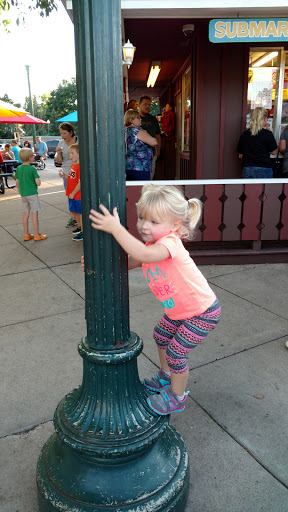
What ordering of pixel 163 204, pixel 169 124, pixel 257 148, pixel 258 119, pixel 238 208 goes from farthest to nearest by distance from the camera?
pixel 169 124 → pixel 257 148 → pixel 258 119 → pixel 238 208 → pixel 163 204

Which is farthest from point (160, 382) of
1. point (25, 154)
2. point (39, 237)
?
point (39, 237)

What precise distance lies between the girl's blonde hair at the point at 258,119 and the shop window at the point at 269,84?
3.11 ft

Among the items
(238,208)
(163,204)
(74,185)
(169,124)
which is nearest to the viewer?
(163,204)

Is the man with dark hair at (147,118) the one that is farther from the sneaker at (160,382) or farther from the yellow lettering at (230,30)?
the sneaker at (160,382)

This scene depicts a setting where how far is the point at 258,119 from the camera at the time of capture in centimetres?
586

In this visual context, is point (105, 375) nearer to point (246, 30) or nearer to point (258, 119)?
point (246, 30)

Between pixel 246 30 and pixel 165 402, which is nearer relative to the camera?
pixel 165 402

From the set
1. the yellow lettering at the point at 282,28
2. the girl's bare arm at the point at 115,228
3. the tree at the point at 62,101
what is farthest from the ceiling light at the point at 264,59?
the tree at the point at 62,101

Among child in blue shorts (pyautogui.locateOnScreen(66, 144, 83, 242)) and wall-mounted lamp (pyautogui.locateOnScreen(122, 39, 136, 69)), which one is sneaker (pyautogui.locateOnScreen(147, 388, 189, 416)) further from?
wall-mounted lamp (pyautogui.locateOnScreen(122, 39, 136, 69))

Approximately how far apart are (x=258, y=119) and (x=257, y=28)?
1254mm

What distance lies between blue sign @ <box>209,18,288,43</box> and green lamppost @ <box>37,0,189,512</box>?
378 centimetres


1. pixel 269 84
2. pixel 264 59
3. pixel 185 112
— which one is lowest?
pixel 185 112

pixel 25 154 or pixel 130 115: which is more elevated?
pixel 130 115

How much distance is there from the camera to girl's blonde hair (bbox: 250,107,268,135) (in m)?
5.84
